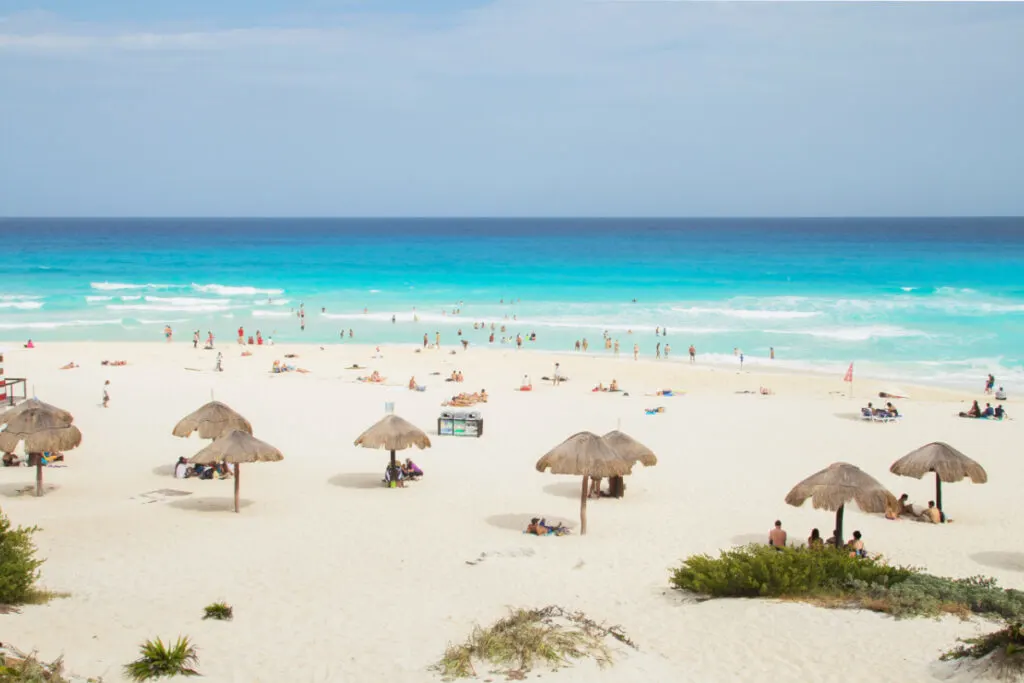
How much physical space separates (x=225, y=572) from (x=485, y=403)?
1435cm

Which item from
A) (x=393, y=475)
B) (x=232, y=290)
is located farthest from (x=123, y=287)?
(x=393, y=475)

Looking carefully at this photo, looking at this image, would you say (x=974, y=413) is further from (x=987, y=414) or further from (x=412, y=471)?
(x=412, y=471)

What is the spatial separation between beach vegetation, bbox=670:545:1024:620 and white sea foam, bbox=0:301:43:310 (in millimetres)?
49661

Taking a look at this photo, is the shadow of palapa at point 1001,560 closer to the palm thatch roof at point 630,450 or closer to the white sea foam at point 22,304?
the palm thatch roof at point 630,450

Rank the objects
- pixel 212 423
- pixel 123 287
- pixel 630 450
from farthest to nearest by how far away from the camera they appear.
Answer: pixel 123 287
pixel 212 423
pixel 630 450

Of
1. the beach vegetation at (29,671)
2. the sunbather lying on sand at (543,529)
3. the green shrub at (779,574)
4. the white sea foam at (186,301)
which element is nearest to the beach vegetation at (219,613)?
the beach vegetation at (29,671)

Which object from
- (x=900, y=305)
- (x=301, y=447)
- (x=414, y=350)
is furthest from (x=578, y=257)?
(x=301, y=447)

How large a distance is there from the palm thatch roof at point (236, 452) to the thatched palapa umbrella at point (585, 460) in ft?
13.2

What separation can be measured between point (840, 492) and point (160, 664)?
8366 millimetres

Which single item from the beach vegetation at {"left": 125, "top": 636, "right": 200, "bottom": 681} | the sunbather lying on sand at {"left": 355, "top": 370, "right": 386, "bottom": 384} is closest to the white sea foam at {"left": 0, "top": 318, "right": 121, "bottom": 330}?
the sunbather lying on sand at {"left": 355, "top": 370, "right": 386, "bottom": 384}

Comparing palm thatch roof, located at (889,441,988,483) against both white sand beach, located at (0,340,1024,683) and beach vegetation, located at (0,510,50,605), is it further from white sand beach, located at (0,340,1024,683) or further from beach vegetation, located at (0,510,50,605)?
beach vegetation, located at (0,510,50,605)

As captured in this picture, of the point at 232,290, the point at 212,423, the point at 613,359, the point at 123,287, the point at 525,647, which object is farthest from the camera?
the point at 232,290

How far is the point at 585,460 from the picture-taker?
12.4 metres

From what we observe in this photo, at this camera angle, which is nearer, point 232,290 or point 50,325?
point 50,325
